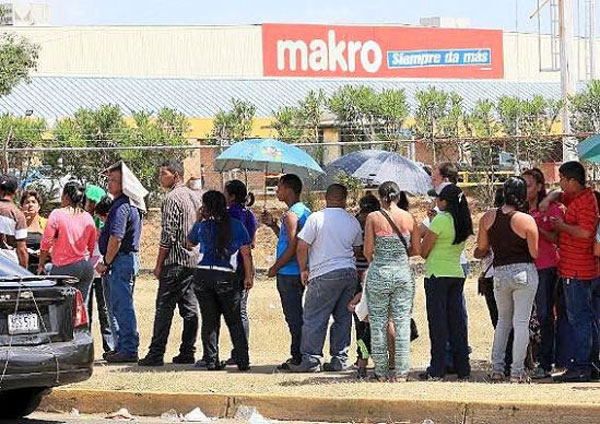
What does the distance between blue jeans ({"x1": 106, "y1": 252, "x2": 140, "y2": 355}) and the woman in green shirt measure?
Answer: 127 inches

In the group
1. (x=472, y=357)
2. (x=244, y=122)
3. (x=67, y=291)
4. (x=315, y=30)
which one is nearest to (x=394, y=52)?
(x=315, y=30)

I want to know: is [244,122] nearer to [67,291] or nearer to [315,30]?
[315,30]

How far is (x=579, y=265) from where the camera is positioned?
11.4 m

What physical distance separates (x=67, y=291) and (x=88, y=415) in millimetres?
1793

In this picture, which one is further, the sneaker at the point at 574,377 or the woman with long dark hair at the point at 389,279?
the woman with long dark hair at the point at 389,279

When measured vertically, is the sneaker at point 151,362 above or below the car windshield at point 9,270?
below

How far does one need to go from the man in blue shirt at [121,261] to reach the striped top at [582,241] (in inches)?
174

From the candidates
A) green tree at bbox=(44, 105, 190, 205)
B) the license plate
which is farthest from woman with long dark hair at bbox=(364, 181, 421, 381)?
green tree at bbox=(44, 105, 190, 205)

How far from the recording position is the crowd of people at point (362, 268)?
11.5 meters

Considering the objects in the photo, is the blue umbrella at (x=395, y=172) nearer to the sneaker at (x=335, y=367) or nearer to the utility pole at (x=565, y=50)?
the sneaker at (x=335, y=367)

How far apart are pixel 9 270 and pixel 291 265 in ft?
10.2

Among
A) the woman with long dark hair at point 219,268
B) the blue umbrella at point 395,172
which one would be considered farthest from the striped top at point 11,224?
the blue umbrella at point 395,172

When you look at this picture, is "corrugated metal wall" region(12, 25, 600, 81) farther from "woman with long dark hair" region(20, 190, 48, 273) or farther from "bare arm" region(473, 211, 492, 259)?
"bare arm" region(473, 211, 492, 259)

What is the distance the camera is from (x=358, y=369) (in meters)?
12.3
